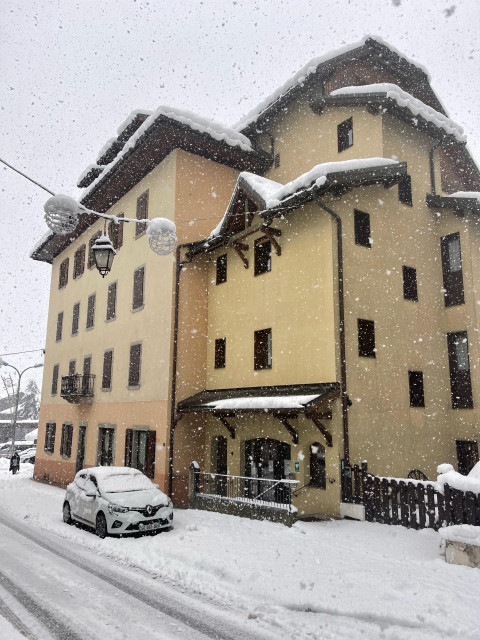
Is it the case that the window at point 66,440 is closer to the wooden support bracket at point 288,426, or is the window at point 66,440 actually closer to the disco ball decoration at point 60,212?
the wooden support bracket at point 288,426

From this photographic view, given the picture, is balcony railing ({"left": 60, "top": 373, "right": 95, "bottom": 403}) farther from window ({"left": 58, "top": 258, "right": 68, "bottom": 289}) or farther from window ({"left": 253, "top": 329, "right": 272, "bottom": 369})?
window ({"left": 253, "top": 329, "right": 272, "bottom": 369})

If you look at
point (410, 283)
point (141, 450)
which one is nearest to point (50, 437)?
point (141, 450)

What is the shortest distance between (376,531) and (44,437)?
23.9 metres

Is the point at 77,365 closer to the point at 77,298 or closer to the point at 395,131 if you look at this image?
the point at 77,298

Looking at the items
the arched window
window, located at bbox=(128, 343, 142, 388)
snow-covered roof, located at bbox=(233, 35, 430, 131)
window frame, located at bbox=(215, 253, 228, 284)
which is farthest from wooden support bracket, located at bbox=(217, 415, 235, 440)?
snow-covered roof, located at bbox=(233, 35, 430, 131)

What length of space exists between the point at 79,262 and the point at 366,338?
19.9 metres

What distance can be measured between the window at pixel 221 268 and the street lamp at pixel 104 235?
9.89 m

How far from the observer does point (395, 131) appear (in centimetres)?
1795

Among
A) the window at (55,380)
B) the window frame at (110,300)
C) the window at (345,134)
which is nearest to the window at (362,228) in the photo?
the window at (345,134)

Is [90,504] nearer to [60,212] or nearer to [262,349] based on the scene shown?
[262,349]

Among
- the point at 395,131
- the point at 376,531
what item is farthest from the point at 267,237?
the point at 376,531

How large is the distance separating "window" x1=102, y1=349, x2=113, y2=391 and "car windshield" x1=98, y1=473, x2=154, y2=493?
9575mm

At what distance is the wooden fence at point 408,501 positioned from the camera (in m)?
10.5

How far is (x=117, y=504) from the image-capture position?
1212 cm
